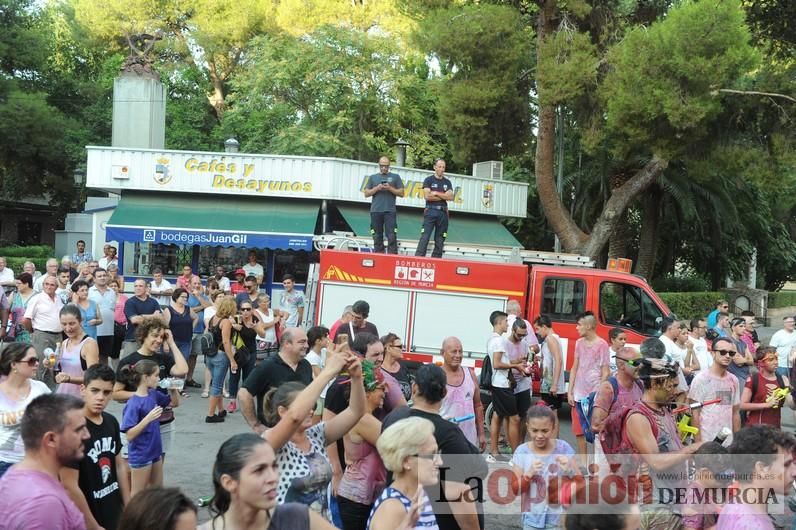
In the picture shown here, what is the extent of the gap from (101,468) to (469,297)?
8.25m

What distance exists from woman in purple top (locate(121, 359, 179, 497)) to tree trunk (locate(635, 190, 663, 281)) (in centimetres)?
2194

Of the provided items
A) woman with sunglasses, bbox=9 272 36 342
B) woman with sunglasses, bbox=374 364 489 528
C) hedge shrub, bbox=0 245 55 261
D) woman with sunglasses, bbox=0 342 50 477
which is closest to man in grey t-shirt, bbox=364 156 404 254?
woman with sunglasses, bbox=9 272 36 342

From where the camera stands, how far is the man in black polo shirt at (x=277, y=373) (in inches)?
259

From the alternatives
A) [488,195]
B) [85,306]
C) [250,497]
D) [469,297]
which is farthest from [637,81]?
[250,497]

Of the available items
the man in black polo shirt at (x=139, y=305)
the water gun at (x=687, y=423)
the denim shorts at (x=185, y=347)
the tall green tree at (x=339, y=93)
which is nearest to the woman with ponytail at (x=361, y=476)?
A: the water gun at (x=687, y=423)

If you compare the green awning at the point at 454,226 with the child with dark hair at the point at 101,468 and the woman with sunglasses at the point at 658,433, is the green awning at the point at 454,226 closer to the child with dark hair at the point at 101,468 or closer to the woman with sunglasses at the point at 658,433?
the woman with sunglasses at the point at 658,433

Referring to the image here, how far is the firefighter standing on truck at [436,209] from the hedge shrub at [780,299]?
72.7ft

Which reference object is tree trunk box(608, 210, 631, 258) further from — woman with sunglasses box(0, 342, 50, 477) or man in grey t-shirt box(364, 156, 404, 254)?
woman with sunglasses box(0, 342, 50, 477)

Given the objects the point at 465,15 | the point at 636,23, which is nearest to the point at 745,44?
the point at 636,23

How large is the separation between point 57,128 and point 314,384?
36560 millimetres

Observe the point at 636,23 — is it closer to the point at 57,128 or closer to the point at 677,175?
the point at 677,175

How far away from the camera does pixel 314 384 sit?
437 centimetres

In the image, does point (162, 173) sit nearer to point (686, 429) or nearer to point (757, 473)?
point (686, 429)

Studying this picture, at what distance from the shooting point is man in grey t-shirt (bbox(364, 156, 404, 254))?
1469 centimetres
